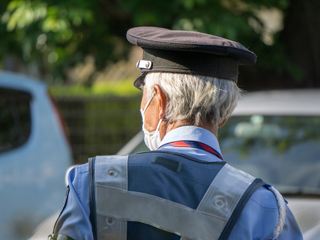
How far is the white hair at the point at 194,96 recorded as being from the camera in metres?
1.18

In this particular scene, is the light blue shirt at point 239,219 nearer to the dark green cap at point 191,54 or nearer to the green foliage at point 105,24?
the dark green cap at point 191,54

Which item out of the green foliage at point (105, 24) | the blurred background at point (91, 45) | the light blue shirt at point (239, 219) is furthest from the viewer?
the green foliage at point (105, 24)

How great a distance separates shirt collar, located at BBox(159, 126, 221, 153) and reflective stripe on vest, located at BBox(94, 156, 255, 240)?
0.17 meters

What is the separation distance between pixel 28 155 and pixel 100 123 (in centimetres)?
444

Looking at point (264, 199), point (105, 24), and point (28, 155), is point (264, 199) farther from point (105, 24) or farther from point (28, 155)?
point (105, 24)

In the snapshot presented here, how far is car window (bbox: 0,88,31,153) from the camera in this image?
3387mm

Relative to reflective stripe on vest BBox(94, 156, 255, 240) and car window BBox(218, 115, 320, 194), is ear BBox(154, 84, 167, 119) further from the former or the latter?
car window BBox(218, 115, 320, 194)

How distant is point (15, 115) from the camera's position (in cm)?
345

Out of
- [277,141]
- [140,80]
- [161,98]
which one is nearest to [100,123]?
[277,141]

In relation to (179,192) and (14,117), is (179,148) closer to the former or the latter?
(179,192)

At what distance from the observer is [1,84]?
337 centimetres

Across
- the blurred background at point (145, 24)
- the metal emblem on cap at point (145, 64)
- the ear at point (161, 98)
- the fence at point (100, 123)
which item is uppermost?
the metal emblem on cap at point (145, 64)

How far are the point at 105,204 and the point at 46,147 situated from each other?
2526mm

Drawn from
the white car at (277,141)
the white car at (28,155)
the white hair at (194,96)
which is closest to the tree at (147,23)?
the white car at (28,155)
